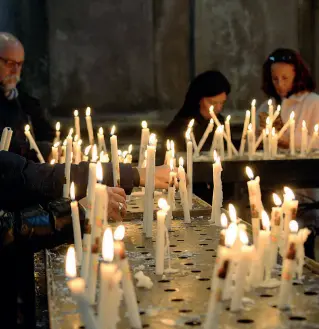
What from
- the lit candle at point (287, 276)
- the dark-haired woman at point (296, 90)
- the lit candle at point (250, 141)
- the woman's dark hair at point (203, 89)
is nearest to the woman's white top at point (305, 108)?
the dark-haired woman at point (296, 90)

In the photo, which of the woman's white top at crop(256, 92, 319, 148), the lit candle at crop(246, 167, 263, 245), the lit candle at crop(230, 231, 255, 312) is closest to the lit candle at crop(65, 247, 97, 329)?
the lit candle at crop(230, 231, 255, 312)

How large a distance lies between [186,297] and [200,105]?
4058mm

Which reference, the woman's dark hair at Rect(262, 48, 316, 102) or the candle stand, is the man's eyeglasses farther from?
the candle stand

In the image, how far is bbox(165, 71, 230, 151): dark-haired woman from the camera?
5527 millimetres

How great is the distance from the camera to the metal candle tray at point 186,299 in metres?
1.43

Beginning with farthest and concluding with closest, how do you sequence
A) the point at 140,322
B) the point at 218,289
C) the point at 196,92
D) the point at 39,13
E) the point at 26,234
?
the point at 39,13
the point at 196,92
the point at 26,234
the point at 140,322
the point at 218,289

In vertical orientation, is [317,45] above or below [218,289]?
above

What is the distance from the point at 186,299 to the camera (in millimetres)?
1604

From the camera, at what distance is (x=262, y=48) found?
23.0 ft

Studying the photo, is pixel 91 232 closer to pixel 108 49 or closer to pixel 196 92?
pixel 196 92

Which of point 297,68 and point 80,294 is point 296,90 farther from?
point 80,294

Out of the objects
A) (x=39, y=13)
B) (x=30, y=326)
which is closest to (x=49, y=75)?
(x=39, y=13)

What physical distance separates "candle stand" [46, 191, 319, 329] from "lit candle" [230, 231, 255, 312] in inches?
0.9

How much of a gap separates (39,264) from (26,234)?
0.60 metres
